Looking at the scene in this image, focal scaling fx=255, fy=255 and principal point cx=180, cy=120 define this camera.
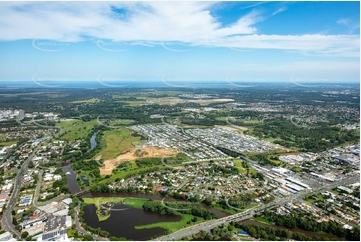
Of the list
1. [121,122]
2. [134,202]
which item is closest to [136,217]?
[134,202]

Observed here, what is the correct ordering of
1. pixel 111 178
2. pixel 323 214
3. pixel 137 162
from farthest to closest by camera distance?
pixel 137 162, pixel 111 178, pixel 323 214

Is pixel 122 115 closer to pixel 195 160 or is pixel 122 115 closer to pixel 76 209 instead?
pixel 195 160

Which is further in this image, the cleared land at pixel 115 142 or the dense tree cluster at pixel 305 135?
the dense tree cluster at pixel 305 135

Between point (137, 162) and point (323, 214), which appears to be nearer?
point (323, 214)

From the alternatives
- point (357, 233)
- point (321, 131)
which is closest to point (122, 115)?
point (321, 131)

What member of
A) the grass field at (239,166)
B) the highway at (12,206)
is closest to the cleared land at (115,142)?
the highway at (12,206)

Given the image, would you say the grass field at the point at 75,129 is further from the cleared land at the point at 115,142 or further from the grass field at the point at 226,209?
the grass field at the point at 226,209

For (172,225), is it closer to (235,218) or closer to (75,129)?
(235,218)

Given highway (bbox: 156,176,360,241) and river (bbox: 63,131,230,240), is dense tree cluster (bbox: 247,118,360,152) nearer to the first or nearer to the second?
highway (bbox: 156,176,360,241)
